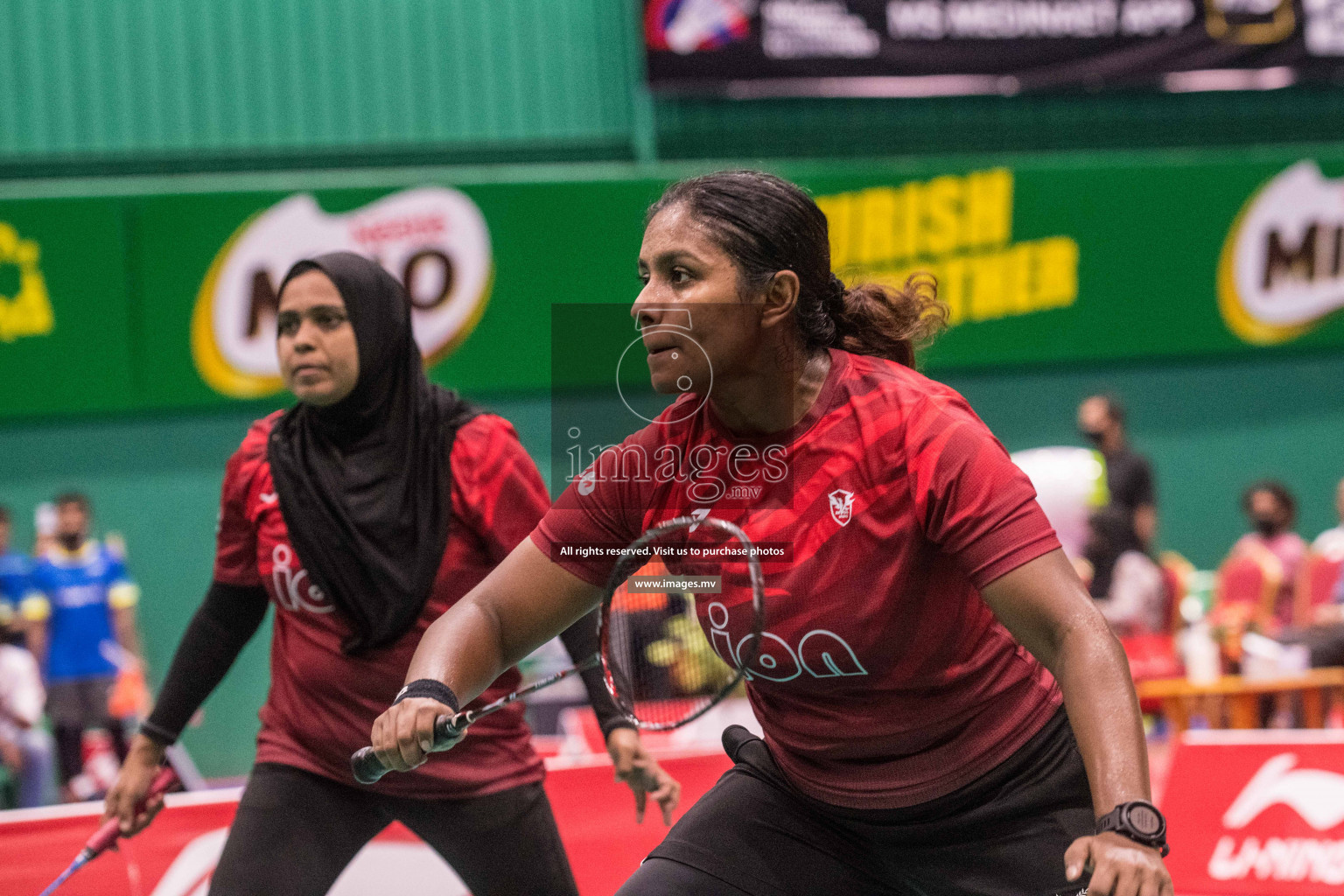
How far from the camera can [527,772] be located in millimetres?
3139

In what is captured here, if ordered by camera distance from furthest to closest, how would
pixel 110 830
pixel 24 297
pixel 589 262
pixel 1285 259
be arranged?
1. pixel 1285 259
2. pixel 589 262
3. pixel 24 297
4. pixel 110 830

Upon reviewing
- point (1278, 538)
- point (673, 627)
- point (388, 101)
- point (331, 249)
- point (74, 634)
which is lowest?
point (74, 634)

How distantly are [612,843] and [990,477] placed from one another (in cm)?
277

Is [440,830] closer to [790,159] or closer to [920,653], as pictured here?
[920,653]

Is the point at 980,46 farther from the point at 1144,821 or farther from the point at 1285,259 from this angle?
the point at 1144,821

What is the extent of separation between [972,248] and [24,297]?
609 cm

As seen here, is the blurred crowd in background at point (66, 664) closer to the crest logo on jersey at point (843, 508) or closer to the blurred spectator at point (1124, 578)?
the blurred spectator at point (1124, 578)

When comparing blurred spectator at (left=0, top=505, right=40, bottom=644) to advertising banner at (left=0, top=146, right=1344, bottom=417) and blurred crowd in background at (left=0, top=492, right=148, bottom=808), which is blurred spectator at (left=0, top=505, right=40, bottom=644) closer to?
blurred crowd in background at (left=0, top=492, right=148, bottom=808)

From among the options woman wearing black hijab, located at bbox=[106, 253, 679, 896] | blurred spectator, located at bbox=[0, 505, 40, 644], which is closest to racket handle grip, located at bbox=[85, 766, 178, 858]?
woman wearing black hijab, located at bbox=[106, 253, 679, 896]

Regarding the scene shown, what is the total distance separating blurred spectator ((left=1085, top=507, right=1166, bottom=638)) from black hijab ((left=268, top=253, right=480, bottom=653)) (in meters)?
5.54

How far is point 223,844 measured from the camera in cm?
386

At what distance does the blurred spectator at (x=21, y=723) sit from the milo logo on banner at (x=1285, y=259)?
819 centimetres

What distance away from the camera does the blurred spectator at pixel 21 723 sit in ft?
24.0

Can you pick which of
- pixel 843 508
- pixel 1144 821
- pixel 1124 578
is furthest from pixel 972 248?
pixel 1144 821
